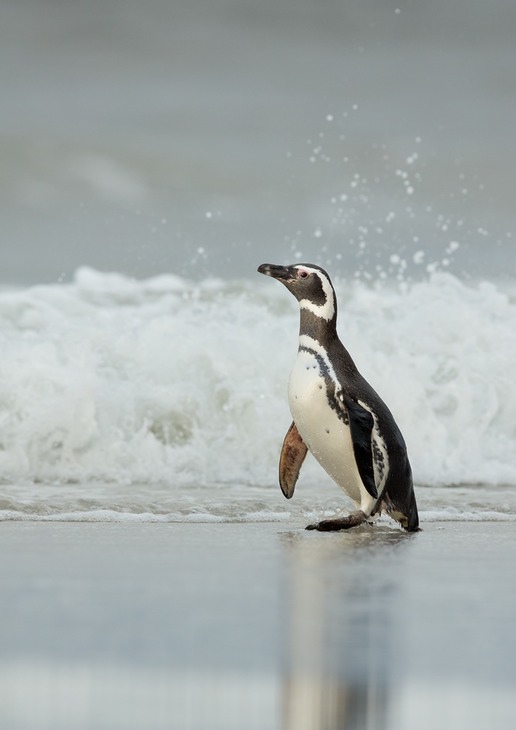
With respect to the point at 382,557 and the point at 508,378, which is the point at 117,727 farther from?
the point at 508,378

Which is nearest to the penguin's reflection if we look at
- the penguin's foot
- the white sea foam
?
the penguin's foot

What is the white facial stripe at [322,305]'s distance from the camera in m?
5.88

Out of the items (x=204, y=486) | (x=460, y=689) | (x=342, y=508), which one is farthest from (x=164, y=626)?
(x=204, y=486)

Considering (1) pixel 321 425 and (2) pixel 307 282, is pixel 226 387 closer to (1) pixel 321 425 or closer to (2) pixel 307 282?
(2) pixel 307 282

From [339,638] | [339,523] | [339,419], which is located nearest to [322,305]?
[339,419]

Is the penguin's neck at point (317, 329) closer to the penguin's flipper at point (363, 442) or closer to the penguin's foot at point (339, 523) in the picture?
the penguin's flipper at point (363, 442)

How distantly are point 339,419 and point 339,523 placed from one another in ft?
1.39

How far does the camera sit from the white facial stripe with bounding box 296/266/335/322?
19.3 ft

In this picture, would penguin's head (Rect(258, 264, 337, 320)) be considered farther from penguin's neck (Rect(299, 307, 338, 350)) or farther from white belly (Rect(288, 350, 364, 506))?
white belly (Rect(288, 350, 364, 506))

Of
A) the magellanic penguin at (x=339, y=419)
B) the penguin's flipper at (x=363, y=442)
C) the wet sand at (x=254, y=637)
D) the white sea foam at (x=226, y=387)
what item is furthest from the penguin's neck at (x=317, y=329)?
the white sea foam at (x=226, y=387)

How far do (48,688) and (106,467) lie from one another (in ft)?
21.3

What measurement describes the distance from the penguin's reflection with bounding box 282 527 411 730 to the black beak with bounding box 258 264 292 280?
1632 millimetres

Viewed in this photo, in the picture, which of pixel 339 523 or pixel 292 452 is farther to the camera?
pixel 292 452

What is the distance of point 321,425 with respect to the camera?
5.67 meters
